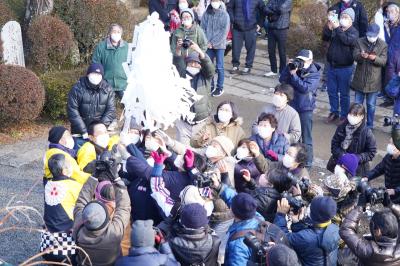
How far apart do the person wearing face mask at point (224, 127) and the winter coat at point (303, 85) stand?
143 centimetres

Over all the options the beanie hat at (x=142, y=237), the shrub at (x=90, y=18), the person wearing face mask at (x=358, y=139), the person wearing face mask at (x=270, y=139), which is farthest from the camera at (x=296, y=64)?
the beanie hat at (x=142, y=237)

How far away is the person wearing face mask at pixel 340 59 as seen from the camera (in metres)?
10.5

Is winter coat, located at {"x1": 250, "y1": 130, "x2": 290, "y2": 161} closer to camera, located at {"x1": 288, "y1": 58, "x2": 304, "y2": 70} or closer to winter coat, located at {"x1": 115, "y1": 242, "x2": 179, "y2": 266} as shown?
camera, located at {"x1": 288, "y1": 58, "x2": 304, "y2": 70}

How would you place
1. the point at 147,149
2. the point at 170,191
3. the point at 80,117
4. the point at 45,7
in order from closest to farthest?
the point at 170,191 < the point at 147,149 < the point at 80,117 < the point at 45,7

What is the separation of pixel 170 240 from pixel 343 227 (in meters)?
1.43

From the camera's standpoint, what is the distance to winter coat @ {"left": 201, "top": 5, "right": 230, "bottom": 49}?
12.0m

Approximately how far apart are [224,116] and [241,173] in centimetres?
115

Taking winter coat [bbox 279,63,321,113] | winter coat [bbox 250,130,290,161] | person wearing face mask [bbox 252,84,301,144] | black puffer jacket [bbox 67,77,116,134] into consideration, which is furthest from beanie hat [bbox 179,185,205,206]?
winter coat [bbox 279,63,321,113]

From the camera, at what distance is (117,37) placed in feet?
33.0

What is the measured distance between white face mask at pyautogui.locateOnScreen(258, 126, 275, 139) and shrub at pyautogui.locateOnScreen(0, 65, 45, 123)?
13.7 feet

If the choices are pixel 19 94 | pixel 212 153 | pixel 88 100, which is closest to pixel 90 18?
pixel 19 94

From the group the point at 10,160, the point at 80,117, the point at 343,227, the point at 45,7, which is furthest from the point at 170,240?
the point at 45,7

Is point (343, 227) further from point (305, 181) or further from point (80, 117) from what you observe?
point (80, 117)

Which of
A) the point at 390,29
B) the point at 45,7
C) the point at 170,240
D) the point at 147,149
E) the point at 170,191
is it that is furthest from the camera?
the point at 45,7
